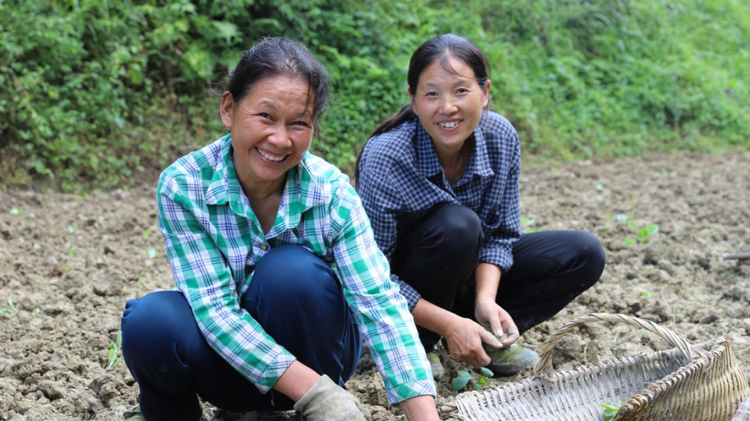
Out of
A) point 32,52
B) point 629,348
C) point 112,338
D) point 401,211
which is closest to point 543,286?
point 629,348

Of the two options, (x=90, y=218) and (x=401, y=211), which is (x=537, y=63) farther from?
(x=401, y=211)

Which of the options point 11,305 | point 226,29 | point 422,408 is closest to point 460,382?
point 422,408

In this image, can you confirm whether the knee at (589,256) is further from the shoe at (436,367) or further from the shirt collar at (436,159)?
the shoe at (436,367)

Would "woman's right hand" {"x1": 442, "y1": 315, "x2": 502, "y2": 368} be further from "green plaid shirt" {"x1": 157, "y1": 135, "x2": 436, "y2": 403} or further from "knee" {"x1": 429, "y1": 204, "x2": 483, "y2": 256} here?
"green plaid shirt" {"x1": 157, "y1": 135, "x2": 436, "y2": 403}

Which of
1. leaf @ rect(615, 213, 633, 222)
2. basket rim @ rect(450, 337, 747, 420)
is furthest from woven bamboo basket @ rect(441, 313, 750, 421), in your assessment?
leaf @ rect(615, 213, 633, 222)

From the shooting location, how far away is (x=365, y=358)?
2.67m

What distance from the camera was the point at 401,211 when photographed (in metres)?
2.48

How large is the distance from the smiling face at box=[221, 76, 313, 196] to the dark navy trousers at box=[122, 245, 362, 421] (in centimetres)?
22

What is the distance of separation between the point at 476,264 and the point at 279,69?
1015 millimetres

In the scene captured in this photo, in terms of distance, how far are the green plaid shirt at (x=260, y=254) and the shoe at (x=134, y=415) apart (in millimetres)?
Result: 366

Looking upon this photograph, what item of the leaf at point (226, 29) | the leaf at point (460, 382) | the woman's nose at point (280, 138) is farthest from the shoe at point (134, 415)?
the leaf at point (226, 29)

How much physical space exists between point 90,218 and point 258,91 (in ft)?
9.75

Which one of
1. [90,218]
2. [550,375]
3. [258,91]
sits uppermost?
[258,91]

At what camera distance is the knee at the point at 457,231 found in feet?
7.80
